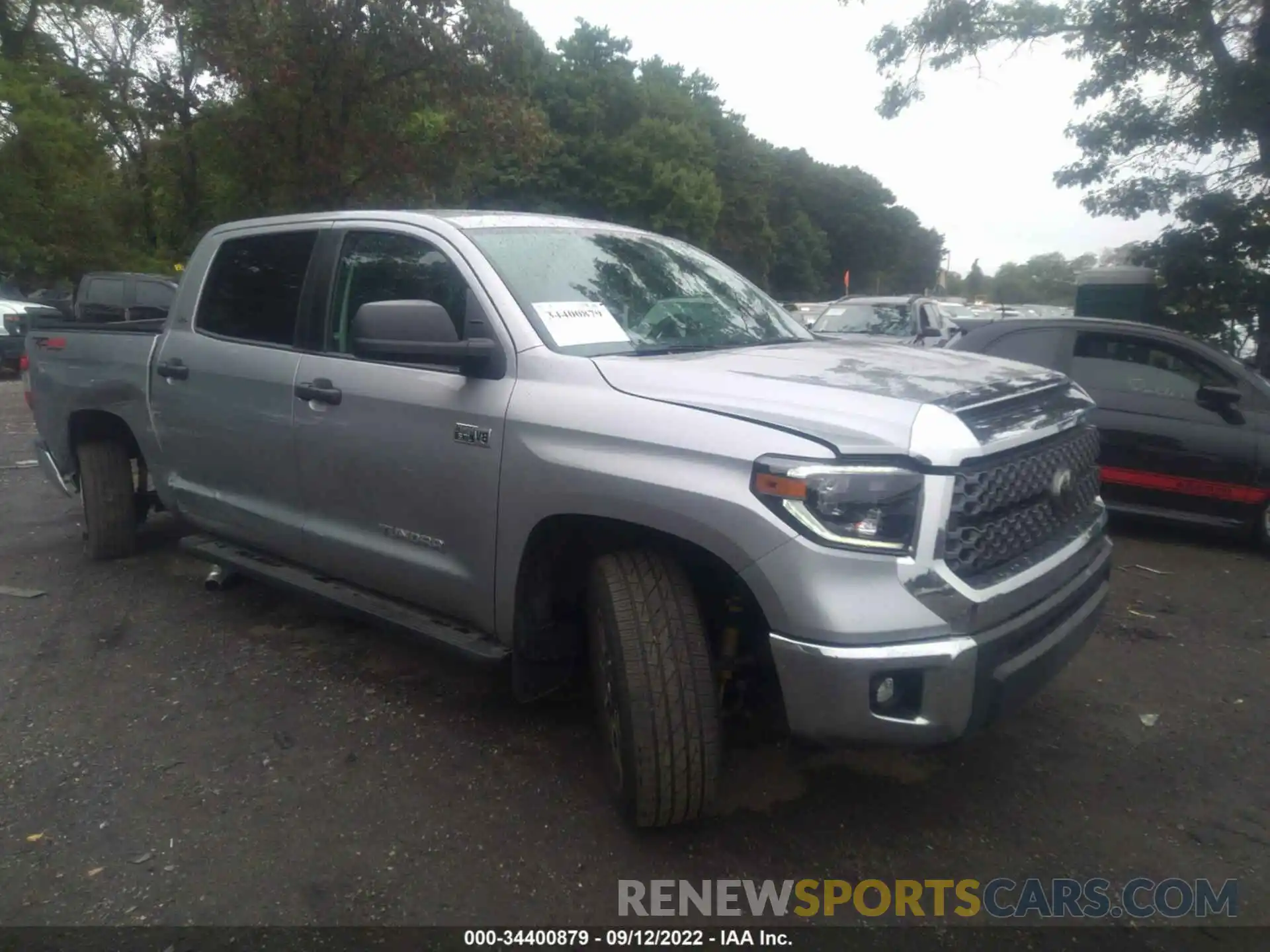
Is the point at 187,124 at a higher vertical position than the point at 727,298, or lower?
higher

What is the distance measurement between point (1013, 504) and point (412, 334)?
192cm

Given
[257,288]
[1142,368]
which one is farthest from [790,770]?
[1142,368]

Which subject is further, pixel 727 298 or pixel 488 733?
pixel 727 298

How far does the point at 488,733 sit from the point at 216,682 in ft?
4.33

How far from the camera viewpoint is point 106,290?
40.5 ft

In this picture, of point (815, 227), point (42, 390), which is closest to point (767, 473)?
point (42, 390)

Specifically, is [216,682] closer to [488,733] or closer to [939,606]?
[488,733]

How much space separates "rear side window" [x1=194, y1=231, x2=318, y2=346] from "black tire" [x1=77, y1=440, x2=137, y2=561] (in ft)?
4.48

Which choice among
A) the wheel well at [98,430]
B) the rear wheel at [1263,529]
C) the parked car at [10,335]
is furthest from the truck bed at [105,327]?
the parked car at [10,335]

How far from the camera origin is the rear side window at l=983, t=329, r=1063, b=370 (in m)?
7.26

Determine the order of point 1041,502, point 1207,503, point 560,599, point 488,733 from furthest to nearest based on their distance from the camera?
1. point 1207,503
2. point 488,733
3. point 560,599
4. point 1041,502

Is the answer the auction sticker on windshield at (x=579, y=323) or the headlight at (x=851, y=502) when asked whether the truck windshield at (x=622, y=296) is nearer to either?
the auction sticker on windshield at (x=579, y=323)

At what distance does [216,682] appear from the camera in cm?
431

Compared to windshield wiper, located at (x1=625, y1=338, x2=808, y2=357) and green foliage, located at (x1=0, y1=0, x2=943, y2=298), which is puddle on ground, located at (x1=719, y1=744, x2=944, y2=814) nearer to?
windshield wiper, located at (x1=625, y1=338, x2=808, y2=357)
